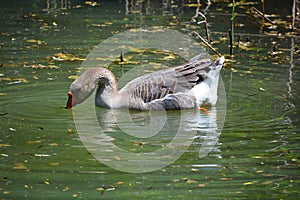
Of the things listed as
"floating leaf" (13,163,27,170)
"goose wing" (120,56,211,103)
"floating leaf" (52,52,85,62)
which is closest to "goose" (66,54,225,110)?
"goose wing" (120,56,211,103)

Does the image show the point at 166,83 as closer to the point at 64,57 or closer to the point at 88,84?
the point at 88,84

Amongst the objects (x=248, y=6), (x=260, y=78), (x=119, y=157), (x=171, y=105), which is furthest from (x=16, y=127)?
(x=248, y=6)

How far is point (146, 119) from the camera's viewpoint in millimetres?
10438

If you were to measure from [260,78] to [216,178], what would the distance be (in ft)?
16.0

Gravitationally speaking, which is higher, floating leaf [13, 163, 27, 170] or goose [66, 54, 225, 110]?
goose [66, 54, 225, 110]

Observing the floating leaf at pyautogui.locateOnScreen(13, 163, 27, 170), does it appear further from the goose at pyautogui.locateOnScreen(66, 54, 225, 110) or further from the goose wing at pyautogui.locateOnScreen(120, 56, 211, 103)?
the goose wing at pyautogui.locateOnScreen(120, 56, 211, 103)

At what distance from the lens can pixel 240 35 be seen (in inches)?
597

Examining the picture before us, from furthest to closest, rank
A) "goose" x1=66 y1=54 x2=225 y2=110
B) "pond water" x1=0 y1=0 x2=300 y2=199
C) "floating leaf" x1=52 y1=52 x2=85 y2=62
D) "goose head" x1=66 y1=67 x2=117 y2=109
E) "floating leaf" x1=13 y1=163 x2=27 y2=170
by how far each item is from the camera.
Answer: "floating leaf" x1=52 y1=52 x2=85 y2=62
"goose" x1=66 y1=54 x2=225 y2=110
"goose head" x1=66 y1=67 x2=117 y2=109
"floating leaf" x1=13 y1=163 x2=27 y2=170
"pond water" x1=0 y1=0 x2=300 y2=199

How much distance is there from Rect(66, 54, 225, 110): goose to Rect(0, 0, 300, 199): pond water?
223mm

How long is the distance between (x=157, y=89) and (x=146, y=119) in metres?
0.71

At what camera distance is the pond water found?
7.62m

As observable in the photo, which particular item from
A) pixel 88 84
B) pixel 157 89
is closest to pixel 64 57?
pixel 88 84

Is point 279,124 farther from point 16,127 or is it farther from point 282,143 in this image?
point 16,127

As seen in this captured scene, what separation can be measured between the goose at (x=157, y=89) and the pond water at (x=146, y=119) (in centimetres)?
22
